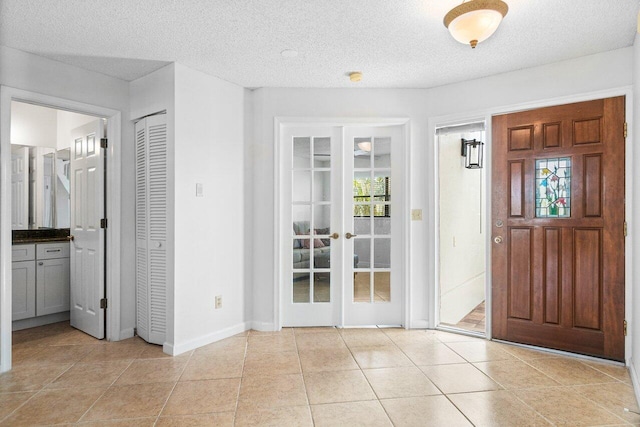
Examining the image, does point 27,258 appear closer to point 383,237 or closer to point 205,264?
point 205,264

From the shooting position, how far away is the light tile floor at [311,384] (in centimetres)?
219

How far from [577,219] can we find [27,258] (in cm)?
531

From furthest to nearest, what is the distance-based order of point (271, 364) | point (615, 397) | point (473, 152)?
point (473, 152) → point (271, 364) → point (615, 397)

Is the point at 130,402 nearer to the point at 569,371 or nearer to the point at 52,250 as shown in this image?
the point at 52,250

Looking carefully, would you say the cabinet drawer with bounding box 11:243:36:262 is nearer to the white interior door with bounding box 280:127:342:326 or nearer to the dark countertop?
the dark countertop

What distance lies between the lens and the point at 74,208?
3.89m

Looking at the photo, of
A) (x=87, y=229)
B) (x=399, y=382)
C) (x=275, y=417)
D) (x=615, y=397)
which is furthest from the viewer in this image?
(x=87, y=229)

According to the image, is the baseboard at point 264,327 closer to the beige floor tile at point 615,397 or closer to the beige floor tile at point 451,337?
the beige floor tile at point 451,337

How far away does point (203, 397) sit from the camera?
244 centimetres

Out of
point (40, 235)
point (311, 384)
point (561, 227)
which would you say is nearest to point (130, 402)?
point (311, 384)

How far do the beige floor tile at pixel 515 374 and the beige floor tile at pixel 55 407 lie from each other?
2742 millimetres

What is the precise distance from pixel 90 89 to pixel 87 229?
1.34 metres

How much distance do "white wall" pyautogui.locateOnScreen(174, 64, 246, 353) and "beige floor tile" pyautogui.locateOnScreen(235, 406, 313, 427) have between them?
1267 mm

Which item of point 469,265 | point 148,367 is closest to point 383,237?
point 469,265
